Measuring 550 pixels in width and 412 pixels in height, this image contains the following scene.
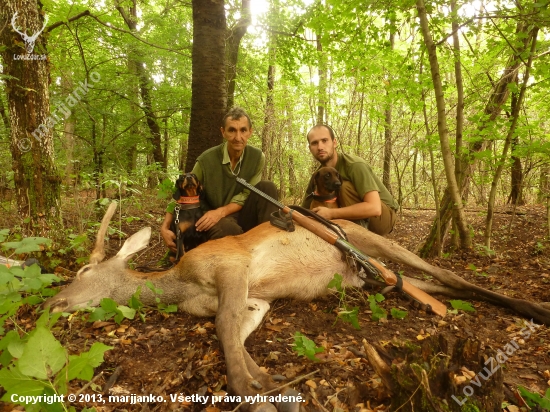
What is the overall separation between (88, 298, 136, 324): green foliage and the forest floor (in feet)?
0.27

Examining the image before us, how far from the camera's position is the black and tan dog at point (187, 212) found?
4211mm

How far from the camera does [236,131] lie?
4.34m

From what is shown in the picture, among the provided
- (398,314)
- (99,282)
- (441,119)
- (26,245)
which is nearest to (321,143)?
(441,119)

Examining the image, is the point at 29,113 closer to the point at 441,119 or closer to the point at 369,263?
the point at 369,263

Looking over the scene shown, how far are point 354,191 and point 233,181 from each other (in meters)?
1.61

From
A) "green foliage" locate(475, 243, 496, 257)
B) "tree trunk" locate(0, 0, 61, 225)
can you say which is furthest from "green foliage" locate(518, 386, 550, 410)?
"tree trunk" locate(0, 0, 61, 225)

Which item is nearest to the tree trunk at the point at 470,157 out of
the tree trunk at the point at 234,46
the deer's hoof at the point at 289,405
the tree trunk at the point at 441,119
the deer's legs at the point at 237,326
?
the tree trunk at the point at 441,119

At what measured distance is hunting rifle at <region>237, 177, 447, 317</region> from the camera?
307 cm

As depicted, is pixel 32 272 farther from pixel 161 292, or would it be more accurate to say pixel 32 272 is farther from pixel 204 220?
pixel 204 220

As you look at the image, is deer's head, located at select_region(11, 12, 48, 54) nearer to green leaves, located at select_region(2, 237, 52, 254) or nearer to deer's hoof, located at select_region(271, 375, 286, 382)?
green leaves, located at select_region(2, 237, 52, 254)

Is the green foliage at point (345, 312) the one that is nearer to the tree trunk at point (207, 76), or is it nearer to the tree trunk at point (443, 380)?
the tree trunk at point (443, 380)

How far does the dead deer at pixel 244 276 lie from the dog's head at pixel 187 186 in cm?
82

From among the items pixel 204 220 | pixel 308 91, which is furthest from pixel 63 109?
pixel 308 91

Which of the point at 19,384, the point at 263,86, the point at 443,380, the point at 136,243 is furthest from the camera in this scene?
the point at 263,86
